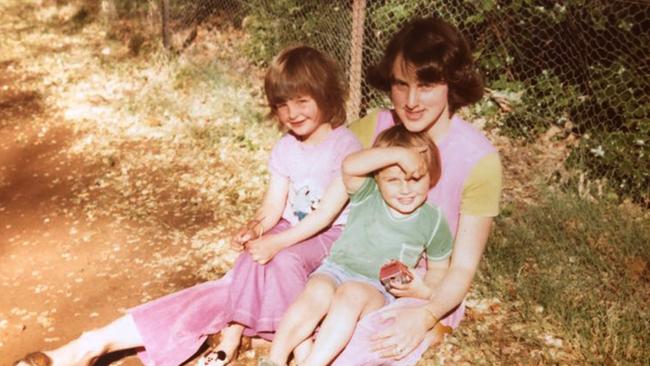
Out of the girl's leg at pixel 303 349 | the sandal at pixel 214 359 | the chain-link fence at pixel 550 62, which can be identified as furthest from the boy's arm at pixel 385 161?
the chain-link fence at pixel 550 62

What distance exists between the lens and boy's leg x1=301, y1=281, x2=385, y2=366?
2.15m

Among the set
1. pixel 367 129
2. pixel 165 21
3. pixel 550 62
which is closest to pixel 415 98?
pixel 367 129

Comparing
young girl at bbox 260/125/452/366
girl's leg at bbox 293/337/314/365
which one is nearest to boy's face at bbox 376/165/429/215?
young girl at bbox 260/125/452/366

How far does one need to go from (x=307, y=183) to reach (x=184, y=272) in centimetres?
144

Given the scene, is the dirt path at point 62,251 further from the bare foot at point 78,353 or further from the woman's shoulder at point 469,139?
the woman's shoulder at point 469,139

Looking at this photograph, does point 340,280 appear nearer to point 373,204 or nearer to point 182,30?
point 373,204

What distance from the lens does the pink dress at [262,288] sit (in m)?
2.47

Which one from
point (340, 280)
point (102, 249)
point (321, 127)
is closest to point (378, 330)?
point (340, 280)

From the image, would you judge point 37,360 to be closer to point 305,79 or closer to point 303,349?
point 303,349

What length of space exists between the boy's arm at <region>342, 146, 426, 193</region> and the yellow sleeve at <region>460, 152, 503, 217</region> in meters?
0.19

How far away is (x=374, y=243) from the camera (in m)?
2.30

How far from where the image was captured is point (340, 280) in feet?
7.72

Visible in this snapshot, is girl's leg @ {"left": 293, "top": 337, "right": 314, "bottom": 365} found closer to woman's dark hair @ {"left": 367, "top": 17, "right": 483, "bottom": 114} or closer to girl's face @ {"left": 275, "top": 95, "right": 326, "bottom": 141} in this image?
girl's face @ {"left": 275, "top": 95, "right": 326, "bottom": 141}

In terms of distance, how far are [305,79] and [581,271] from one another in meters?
2.07
